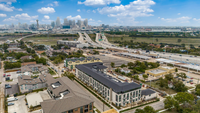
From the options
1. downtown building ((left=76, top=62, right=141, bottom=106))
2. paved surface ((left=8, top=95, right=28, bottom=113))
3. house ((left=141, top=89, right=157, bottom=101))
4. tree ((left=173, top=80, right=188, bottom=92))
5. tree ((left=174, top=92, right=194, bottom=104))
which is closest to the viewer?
tree ((left=174, top=92, right=194, bottom=104))

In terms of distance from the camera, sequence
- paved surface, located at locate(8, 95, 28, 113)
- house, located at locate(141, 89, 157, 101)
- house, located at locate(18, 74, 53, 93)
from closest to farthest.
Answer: paved surface, located at locate(8, 95, 28, 113)
house, located at locate(141, 89, 157, 101)
house, located at locate(18, 74, 53, 93)

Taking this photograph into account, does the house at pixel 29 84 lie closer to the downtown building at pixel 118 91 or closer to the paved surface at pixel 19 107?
the paved surface at pixel 19 107

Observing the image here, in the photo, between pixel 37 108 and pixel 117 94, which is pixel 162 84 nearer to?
pixel 117 94

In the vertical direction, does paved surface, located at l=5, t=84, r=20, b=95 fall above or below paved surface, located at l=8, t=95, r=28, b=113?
above

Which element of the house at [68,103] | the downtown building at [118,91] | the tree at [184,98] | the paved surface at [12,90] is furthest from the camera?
the paved surface at [12,90]

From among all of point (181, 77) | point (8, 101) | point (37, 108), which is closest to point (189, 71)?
point (181, 77)

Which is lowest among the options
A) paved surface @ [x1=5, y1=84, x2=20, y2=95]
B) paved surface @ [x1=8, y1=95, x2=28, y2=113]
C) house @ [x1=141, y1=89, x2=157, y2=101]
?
paved surface @ [x1=8, y1=95, x2=28, y2=113]

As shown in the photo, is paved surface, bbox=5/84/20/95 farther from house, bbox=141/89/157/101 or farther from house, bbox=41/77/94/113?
house, bbox=141/89/157/101

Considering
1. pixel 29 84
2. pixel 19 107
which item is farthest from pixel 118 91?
pixel 29 84

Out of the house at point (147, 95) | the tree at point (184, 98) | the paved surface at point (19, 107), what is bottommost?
the paved surface at point (19, 107)

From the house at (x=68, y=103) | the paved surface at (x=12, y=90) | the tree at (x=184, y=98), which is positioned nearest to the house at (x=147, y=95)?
the tree at (x=184, y=98)

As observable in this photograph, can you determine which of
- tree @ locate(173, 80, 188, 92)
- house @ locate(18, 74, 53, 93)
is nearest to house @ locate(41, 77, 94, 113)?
house @ locate(18, 74, 53, 93)
